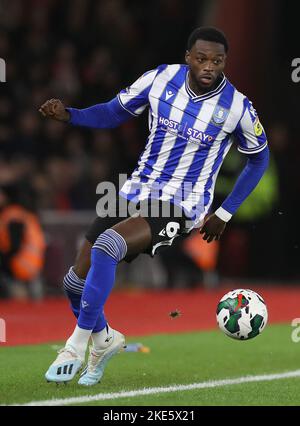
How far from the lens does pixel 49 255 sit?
1377cm

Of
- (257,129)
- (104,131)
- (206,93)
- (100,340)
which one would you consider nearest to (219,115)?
(206,93)

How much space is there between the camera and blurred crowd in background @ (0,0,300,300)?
1452cm

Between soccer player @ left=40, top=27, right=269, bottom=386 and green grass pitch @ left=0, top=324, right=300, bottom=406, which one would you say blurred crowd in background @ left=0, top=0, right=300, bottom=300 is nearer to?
green grass pitch @ left=0, top=324, right=300, bottom=406

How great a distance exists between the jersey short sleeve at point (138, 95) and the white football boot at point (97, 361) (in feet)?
5.07

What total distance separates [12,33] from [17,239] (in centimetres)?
419

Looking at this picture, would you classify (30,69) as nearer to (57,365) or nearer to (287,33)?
(287,33)

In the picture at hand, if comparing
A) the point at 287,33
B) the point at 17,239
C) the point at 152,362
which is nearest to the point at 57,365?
the point at 152,362

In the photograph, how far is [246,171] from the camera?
7223 millimetres

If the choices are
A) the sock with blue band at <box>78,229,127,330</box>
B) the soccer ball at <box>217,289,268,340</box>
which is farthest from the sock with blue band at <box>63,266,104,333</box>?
the soccer ball at <box>217,289,268,340</box>

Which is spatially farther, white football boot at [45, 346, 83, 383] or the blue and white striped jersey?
the blue and white striped jersey

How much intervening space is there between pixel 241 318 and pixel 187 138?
1.28 m

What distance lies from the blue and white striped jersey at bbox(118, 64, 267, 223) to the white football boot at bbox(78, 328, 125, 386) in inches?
38.4

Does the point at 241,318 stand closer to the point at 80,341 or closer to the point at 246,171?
the point at 246,171

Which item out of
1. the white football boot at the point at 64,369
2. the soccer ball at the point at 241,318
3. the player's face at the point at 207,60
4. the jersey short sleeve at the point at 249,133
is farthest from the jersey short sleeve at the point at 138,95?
the white football boot at the point at 64,369
